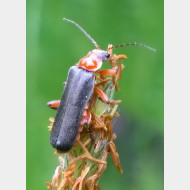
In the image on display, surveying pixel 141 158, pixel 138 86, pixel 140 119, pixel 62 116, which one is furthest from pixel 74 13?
pixel 62 116

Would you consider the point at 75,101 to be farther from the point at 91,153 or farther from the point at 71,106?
the point at 91,153

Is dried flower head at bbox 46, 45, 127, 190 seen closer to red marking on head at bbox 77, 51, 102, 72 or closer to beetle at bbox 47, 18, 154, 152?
beetle at bbox 47, 18, 154, 152

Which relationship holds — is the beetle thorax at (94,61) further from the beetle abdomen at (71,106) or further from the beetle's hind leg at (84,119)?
the beetle's hind leg at (84,119)

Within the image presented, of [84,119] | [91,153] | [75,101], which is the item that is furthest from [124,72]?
[91,153]

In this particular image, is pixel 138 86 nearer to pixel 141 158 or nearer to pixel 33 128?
pixel 141 158

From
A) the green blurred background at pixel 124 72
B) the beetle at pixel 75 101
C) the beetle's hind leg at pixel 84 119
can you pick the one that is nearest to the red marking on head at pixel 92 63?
the beetle at pixel 75 101

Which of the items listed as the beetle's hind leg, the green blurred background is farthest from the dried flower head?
the green blurred background
